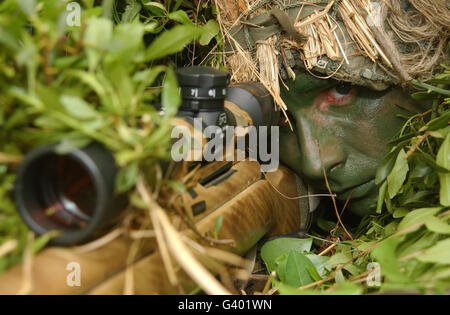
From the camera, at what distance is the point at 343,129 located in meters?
1.09

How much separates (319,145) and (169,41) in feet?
2.14

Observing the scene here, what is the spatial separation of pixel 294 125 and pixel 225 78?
1.47ft

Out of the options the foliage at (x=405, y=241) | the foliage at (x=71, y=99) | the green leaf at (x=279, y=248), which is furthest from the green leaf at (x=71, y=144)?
the green leaf at (x=279, y=248)

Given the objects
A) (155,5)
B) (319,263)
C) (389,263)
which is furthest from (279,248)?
(155,5)

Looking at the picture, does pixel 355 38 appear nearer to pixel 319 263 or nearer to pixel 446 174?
pixel 446 174

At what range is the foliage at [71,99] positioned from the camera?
427 millimetres

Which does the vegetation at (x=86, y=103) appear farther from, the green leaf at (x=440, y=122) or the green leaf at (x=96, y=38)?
the green leaf at (x=440, y=122)

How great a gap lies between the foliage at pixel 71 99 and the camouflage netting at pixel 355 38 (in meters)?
0.59

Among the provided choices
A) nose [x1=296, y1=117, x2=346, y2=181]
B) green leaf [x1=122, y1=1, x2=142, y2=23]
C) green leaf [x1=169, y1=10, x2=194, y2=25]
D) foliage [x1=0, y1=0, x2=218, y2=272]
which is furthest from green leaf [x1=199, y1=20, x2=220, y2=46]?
foliage [x1=0, y1=0, x2=218, y2=272]

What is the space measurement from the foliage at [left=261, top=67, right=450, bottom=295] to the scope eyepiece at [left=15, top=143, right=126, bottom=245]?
0.28 m

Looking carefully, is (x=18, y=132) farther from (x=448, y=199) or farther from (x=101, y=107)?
(x=448, y=199)
